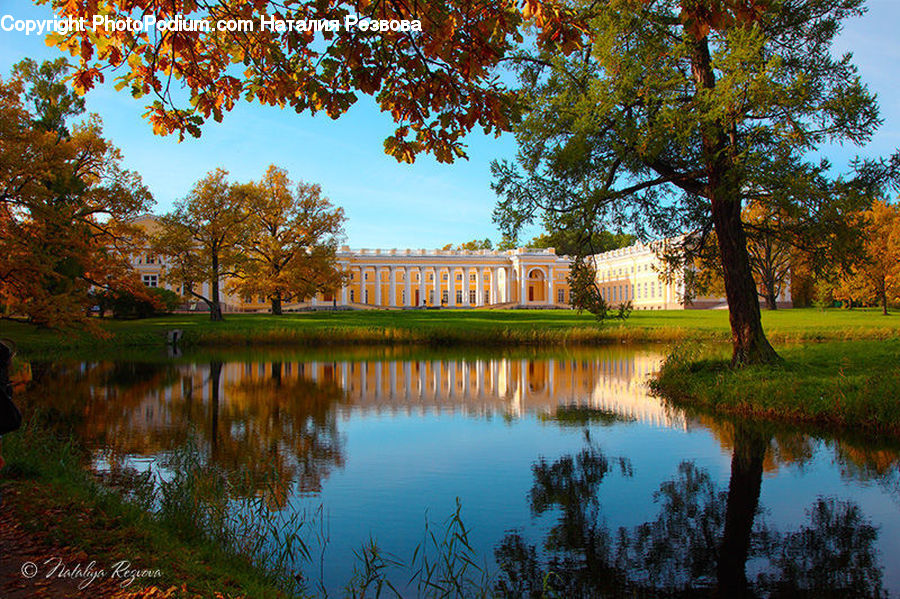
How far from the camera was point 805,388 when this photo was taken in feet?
33.1

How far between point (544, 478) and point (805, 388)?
225 inches

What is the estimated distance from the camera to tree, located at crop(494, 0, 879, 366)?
9.71 metres

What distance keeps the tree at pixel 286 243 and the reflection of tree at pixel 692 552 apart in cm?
3179

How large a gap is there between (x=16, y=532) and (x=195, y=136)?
119 inches

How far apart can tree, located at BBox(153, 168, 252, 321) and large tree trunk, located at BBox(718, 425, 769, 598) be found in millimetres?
29324

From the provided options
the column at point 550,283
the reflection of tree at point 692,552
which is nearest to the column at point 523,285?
the column at point 550,283

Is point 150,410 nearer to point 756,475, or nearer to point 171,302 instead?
point 756,475

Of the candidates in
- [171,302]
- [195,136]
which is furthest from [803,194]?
[171,302]

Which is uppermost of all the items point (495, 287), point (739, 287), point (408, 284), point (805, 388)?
point (408, 284)

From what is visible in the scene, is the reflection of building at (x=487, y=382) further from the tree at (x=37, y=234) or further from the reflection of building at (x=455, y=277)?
the reflection of building at (x=455, y=277)

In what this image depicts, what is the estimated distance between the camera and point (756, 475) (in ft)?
23.1

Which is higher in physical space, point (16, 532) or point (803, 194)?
point (803, 194)

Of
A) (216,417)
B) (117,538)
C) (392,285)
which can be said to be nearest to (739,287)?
(216,417)

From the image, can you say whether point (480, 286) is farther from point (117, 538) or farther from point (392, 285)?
point (117, 538)
